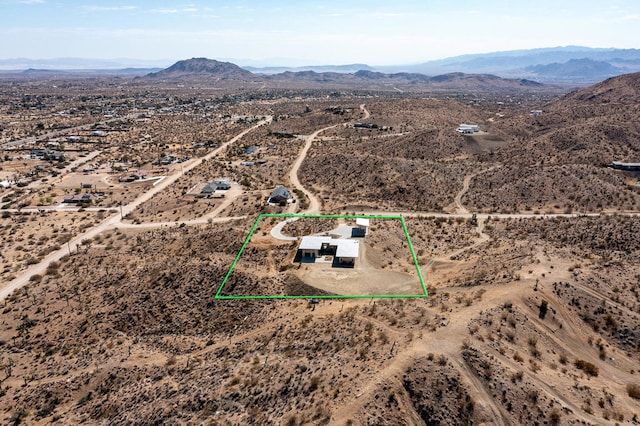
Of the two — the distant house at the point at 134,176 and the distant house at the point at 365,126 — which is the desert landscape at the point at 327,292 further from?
the distant house at the point at 365,126

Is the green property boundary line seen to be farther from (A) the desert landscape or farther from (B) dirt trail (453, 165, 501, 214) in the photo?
(B) dirt trail (453, 165, 501, 214)

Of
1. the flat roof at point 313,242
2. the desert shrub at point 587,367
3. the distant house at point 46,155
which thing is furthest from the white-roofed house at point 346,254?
the distant house at point 46,155

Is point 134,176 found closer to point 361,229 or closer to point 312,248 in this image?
point 361,229

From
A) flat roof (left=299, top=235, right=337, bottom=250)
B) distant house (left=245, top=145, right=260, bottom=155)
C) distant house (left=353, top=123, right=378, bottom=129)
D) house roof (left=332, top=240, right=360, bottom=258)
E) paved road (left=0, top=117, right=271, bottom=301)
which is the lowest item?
paved road (left=0, top=117, right=271, bottom=301)

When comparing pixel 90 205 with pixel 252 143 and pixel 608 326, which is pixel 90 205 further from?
pixel 608 326

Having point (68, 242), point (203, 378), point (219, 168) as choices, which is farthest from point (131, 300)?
point (219, 168)

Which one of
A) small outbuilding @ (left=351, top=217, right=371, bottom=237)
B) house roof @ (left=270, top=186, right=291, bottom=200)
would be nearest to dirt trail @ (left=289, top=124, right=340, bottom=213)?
house roof @ (left=270, top=186, right=291, bottom=200)
